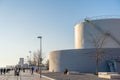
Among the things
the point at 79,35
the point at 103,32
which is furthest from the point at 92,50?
the point at 79,35

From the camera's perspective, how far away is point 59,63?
2945 inches

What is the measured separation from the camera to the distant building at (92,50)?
6712 centimetres

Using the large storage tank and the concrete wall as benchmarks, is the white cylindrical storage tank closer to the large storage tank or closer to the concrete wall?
the large storage tank

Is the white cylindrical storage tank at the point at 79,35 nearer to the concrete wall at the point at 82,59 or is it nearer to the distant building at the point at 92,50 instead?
the distant building at the point at 92,50

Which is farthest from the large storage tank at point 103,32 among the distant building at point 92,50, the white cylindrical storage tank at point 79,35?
the white cylindrical storage tank at point 79,35

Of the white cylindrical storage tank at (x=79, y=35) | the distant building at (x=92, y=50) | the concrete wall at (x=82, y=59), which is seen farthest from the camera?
the white cylindrical storage tank at (x=79, y=35)

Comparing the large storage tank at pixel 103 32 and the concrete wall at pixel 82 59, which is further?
the large storage tank at pixel 103 32

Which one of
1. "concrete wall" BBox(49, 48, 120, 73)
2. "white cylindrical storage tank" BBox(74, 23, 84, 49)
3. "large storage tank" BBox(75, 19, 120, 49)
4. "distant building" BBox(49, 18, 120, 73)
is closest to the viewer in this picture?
"distant building" BBox(49, 18, 120, 73)

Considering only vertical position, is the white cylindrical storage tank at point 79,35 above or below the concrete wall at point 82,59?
above

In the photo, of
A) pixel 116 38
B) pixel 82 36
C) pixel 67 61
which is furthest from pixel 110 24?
pixel 67 61

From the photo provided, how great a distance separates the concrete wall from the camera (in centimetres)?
6725

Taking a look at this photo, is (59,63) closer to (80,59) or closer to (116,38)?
(80,59)

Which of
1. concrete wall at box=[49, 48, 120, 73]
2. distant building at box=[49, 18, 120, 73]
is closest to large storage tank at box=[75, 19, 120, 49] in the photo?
distant building at box=[49, 18, 120, 73]

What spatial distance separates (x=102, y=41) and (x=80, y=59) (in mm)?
7506
